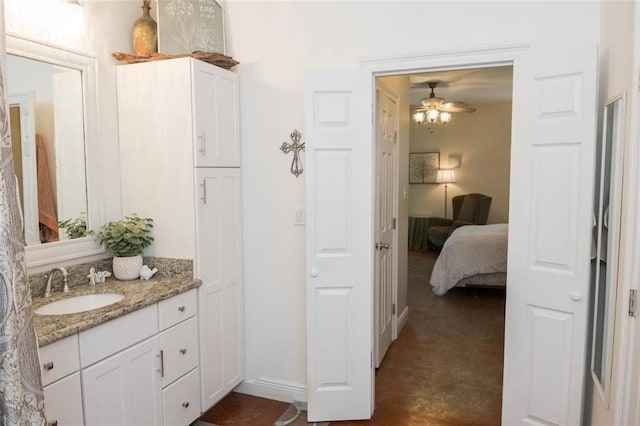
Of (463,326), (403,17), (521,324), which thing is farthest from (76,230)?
(463,326)

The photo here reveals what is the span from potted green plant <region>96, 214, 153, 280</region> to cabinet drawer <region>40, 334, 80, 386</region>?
0.75 m

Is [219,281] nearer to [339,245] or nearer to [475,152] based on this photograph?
[339,245]

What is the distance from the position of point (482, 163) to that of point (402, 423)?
6.01m

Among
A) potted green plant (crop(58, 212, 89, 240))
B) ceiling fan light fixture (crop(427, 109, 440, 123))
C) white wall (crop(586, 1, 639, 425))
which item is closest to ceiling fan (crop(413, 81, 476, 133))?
ceiling fan light fixture (crop(427, 109, 440, 123))

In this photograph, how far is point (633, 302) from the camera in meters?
1.59

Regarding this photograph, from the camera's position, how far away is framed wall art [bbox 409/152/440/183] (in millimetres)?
8141

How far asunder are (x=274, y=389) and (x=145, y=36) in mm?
2362

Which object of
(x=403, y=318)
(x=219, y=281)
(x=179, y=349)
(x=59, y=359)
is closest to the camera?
(x=59, y=359)

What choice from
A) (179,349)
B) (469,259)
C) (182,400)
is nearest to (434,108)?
(469,259)

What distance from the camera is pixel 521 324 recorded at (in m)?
2.30

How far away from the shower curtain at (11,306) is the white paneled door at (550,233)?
2.09 m

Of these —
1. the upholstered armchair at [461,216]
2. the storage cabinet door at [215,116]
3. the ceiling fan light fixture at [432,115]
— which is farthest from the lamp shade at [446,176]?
the storage cabinet door at [215,116]

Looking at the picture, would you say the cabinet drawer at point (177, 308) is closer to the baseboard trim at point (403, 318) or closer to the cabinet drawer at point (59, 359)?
the cabinet drawer at point (59, 359)

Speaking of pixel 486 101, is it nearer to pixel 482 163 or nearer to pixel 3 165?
pixel 482 163
